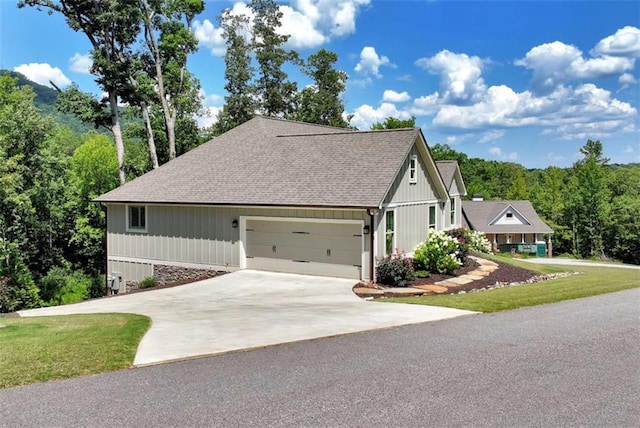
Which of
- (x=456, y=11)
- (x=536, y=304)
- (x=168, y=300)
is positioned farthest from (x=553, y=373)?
(x=456, y=11)

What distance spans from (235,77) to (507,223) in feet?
94.8

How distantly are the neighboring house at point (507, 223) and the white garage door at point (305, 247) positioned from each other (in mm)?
33180

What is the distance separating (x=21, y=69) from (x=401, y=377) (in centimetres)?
3854

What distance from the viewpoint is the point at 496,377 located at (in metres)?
6.30

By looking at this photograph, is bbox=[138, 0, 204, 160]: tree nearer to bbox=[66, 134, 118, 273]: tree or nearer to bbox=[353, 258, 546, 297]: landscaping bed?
bbox=[66, 134, 118, 273]: tree

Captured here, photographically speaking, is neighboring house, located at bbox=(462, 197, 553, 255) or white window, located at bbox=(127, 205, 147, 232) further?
neighboring house, located at bbox=(462, 197, 553, 255)

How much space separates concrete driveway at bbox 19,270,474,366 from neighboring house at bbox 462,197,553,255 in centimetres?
3513

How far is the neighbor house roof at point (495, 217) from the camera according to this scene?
1889 inches

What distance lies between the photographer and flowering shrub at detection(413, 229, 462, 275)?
17125mm

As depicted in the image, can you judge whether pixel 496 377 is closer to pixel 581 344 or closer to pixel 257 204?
pixel 581 344

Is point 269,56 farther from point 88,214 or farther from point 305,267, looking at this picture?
point 305,267

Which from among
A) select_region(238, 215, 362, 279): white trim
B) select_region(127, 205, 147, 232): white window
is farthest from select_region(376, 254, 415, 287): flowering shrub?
select_region(127, 205, 147, 232): white window

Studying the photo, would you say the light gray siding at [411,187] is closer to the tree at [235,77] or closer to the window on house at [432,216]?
the window on house at [432,216]

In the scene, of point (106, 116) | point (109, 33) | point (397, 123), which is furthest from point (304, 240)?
point (397, 123)
